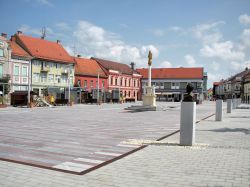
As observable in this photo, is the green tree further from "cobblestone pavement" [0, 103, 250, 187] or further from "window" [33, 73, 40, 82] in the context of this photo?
"cobblestone pavement" [0, 103, 250, 187]

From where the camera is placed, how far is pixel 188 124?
10.0 metres

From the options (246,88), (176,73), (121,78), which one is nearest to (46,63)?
(121,78)


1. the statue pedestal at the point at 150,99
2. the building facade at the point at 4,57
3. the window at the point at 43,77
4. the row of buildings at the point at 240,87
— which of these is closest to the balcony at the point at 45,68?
the window at the point at 43,77

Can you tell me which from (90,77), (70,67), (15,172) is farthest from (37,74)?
(15,172)

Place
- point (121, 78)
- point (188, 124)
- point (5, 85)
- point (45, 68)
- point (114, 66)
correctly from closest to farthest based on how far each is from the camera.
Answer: point (188, 124), point (5, 85), point (45, 68), point (114, 66), point (121, 78)

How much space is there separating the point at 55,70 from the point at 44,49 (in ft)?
14.3

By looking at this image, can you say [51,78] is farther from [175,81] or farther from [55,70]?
[175,81]

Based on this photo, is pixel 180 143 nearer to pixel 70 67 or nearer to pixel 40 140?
pixel 40 140

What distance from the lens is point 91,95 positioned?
62.0 meters

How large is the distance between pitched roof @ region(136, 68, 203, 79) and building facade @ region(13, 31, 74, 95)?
149ft

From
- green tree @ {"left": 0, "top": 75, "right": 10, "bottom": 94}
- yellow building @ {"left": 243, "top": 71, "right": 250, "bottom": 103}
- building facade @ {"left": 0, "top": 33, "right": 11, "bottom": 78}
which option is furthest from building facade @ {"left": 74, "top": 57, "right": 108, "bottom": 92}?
yellow building @ {"left": 243, "top": 71, "right": 250, "bottom": 103}

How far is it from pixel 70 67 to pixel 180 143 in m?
54.6

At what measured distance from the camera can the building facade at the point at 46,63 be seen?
54366 mm

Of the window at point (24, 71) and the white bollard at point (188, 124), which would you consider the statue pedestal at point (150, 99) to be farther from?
the white bollard at point (188, 124)
